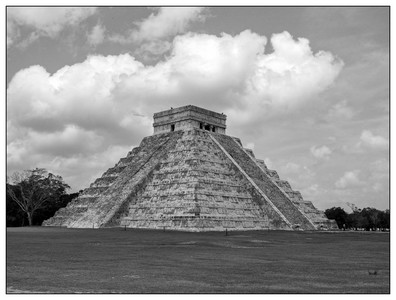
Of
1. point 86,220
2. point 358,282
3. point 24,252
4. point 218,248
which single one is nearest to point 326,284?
point 358,282

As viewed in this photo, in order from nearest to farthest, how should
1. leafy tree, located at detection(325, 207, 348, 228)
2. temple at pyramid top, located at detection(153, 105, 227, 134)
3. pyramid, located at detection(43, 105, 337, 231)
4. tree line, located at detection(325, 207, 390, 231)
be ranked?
pyramid, located at detection(43, 105, 337, 231)
temple at pyramid top, located at detection(153, 105, 227, 134)
tree line, located at detection(325, 207, 390, 231)
leafy tree, located at detection(325, 207, 348, 228)

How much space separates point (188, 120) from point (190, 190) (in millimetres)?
11093

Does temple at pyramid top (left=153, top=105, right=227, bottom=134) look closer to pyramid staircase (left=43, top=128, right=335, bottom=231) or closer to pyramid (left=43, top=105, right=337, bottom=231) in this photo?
pyramid (left=43, top=105, right=337, bottom=231)

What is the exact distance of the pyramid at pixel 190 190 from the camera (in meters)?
33.1

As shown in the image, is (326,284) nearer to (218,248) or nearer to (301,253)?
(301,253)

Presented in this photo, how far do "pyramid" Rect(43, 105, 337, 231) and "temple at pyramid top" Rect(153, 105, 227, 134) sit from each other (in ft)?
0.30

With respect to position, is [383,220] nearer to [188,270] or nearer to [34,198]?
[34,198]

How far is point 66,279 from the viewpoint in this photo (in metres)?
11.0

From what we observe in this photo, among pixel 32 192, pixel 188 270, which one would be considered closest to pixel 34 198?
pixel 32 192

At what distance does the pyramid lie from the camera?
108ft

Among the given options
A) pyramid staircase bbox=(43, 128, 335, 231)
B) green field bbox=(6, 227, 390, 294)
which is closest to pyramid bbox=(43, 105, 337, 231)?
pyramid staircase bbox=(43, 128, 335, 231)

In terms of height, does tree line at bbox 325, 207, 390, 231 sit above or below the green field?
below

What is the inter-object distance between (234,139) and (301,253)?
29565mm

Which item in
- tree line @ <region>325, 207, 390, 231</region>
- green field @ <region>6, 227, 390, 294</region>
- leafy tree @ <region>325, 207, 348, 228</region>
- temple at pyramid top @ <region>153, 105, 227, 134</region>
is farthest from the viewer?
leafy tree @ <region>325, 207, 348, 228</region>
